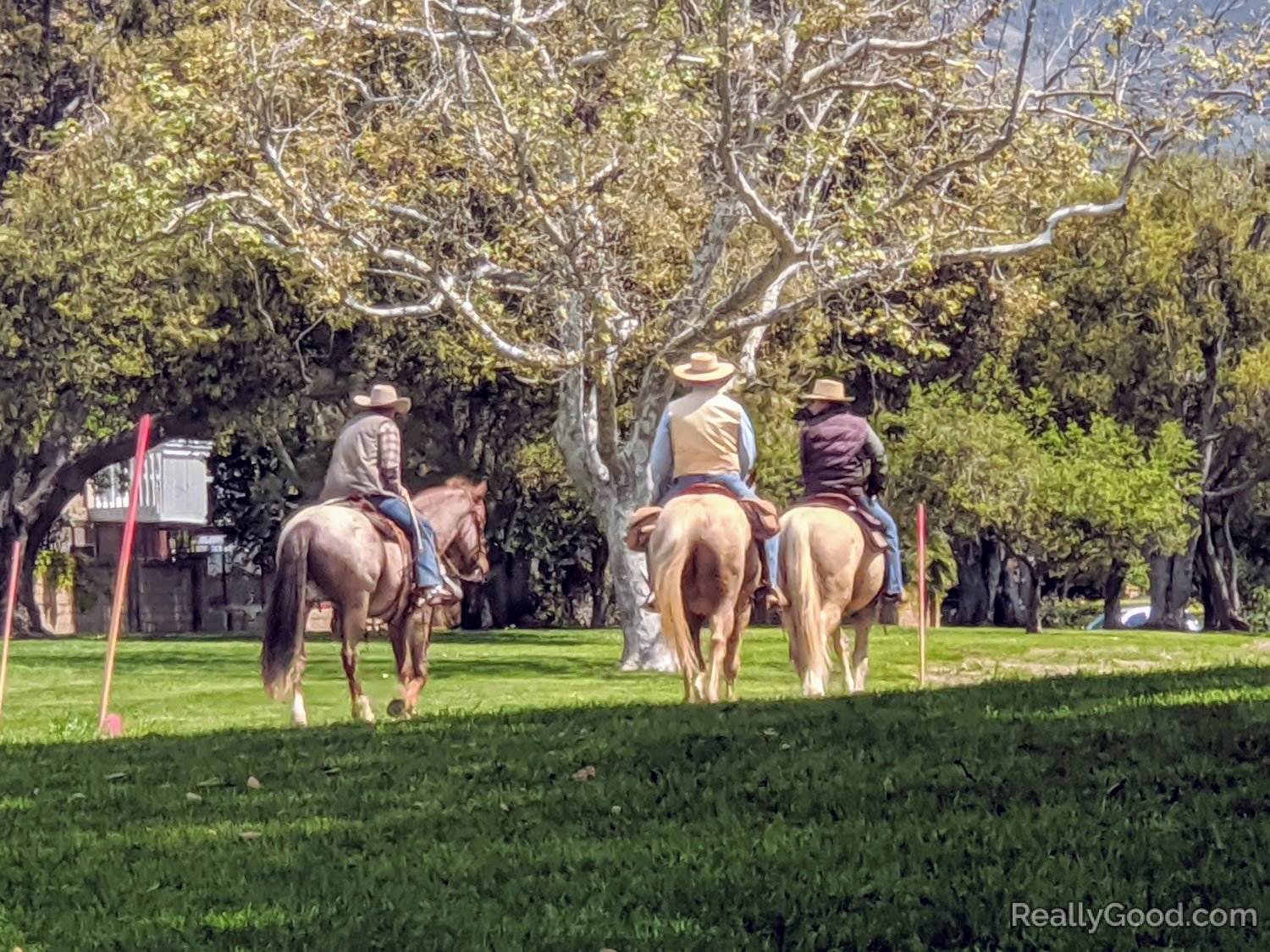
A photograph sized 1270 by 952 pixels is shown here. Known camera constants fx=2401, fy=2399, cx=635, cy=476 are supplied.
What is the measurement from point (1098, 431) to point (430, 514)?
1235 inches

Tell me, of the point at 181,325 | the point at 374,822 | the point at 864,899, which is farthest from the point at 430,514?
the point at 181,325

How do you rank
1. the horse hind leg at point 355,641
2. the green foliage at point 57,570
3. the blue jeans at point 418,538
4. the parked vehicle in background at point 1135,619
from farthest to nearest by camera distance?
the parked vehicle in background at point 1135,619, the green foliage at point 57,570, the blue jeans at point 418,538, the horse hind leg at point 355,641

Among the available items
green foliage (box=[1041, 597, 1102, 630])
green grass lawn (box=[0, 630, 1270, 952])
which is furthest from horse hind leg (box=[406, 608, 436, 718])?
green foliage (box=[1041, 597, 1102, 630])

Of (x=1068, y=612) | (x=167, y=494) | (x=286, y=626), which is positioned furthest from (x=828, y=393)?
(x=1068, y=612)

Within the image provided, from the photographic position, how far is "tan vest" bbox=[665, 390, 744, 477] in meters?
16.1

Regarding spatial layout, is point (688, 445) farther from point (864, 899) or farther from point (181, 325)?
point (181, 325)

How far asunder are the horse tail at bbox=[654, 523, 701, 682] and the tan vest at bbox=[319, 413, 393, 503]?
2.48 meters

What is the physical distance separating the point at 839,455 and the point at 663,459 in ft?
5.21

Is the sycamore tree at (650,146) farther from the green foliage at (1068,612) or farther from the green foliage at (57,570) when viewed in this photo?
the green foliage at (1068,612)

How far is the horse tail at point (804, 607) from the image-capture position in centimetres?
1678

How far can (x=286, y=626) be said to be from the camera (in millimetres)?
16391

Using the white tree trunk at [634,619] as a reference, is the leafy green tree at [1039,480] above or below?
above

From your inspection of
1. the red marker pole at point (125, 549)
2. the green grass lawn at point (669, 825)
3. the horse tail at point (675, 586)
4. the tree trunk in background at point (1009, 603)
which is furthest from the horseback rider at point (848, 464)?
the tree trunk in background at point (1009, 603)

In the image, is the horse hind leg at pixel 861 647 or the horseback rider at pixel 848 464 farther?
the horse hind leg at pixel 861 647
